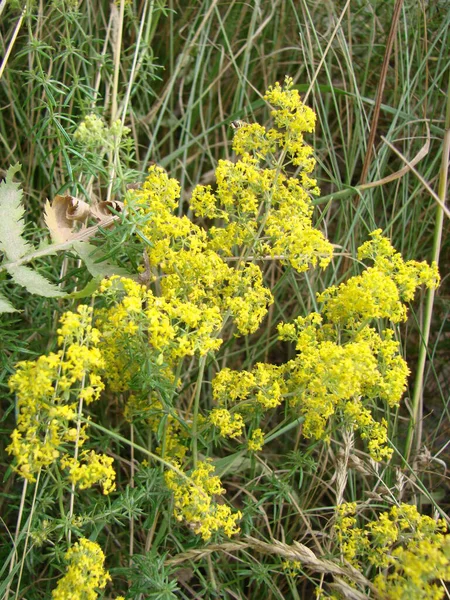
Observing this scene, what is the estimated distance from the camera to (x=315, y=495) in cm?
221

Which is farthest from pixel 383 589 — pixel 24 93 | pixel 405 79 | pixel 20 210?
pixel 24 93

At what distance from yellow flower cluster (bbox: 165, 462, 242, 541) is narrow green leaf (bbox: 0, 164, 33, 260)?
0.71 m

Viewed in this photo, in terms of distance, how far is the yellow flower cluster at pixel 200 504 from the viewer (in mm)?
1447

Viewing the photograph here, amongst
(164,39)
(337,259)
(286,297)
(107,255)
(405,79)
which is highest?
(164,39)

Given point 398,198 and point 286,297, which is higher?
point 398,198

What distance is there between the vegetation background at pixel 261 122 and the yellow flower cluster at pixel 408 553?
0.21 meters

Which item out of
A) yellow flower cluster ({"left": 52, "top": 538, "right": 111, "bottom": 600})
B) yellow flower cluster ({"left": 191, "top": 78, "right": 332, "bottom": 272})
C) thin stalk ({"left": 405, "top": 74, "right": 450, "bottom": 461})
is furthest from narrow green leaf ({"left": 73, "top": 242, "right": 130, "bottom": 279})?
thin stalk ({"left": 405, "top": 74, "right": 450, "bottom": 461})

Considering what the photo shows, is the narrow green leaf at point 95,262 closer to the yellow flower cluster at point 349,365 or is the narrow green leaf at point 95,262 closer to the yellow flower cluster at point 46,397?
the yellow flower cluster at point 46,397

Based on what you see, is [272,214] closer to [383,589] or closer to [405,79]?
[383,589]

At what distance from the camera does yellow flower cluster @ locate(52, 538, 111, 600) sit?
1362mm

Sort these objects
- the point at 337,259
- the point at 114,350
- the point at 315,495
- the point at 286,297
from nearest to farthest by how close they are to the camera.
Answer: the point at 114,350, the point at 315,495, the point at 337,259, the point at 286,297

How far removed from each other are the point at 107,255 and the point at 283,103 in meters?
0.60

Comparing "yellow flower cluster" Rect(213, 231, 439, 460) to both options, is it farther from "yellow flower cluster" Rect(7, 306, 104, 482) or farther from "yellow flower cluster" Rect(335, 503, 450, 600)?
"yellow flower cluster" Rect(7, 306, 104, 482)

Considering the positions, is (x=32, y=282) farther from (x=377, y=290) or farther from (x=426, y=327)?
(x=426, y=327)
